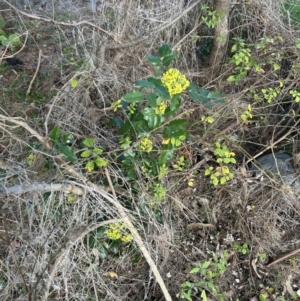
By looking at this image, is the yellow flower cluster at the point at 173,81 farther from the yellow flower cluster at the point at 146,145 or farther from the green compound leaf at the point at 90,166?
the green compound leaf at the point at 90,166

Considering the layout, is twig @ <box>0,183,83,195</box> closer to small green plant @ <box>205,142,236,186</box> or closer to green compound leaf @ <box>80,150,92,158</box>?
green compound leaf @ <box>80,150,92,158</box>

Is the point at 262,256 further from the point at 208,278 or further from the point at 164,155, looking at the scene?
the point at 164,155

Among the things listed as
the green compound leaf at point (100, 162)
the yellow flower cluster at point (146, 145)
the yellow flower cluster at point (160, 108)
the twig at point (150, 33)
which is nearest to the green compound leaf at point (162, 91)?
the yellow flower cluster at point (160, 108)

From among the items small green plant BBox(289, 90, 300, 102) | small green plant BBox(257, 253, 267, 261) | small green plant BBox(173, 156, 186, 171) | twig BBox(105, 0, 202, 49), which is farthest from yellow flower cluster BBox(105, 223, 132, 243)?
small green plant BBox(289, 90, 300, 102)

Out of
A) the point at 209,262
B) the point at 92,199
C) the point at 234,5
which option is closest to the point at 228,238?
the point at 209,262

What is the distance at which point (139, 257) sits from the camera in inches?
89.2

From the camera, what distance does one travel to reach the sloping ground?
2041mm

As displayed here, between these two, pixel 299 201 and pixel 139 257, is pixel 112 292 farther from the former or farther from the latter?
pixel 299 201

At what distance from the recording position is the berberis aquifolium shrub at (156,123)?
1.94 meters

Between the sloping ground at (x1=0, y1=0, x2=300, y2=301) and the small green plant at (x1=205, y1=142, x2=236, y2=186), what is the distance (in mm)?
69

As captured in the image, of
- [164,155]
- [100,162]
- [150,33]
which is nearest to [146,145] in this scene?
[164,155]

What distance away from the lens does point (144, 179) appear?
2264mm

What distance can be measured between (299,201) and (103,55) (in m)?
1.44

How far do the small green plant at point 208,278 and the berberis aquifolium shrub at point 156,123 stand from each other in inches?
17.1
